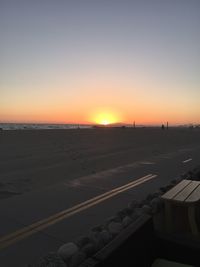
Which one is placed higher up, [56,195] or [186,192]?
[186,192]

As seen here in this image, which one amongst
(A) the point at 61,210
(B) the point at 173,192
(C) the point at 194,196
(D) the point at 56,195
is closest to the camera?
(C) the point at 194,196

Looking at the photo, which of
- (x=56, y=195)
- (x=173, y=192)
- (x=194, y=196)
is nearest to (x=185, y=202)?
(x=194, y=196)

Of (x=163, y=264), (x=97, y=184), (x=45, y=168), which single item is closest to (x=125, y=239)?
(x=163, y=264)

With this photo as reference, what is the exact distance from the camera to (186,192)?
5.58m

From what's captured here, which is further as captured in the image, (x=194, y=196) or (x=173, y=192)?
(x=173, y=192)

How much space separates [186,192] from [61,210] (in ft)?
8.87

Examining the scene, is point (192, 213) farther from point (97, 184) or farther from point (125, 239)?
point (97, 184)

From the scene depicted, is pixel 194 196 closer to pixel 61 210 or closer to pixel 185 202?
pixel 185 202

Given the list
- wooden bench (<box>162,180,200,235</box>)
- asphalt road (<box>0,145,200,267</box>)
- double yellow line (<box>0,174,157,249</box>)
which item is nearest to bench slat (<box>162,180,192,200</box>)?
wooden bench (<box>162,180,200,235</box>)

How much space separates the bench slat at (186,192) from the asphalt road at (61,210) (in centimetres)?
161

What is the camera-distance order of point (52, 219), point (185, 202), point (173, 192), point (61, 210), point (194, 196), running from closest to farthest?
1. point (185, 202)
2. point (194, 196)
3. point (173, 192)
4. point (52, 219)
5. point (61, 210)

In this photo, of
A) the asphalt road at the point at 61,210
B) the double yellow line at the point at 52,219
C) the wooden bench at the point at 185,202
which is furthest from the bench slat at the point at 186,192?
the double yellow line at the point at 52,219

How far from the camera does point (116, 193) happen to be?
8.88m

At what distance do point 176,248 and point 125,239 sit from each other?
1.10m
